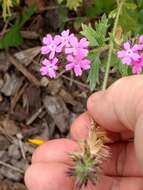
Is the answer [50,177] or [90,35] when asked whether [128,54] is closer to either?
[90,35]

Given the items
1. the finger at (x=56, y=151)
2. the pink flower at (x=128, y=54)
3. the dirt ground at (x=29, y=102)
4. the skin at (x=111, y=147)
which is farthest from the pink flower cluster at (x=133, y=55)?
the dirt ground at (x=29, y=102)

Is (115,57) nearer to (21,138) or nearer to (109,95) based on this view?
(109,95)

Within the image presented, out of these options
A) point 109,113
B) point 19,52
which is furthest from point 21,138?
point 109,113

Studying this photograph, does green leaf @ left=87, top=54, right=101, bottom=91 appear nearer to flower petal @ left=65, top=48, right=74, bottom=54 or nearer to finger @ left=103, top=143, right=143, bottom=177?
flower petal @ left=65, top=48, right=74, bottom=54

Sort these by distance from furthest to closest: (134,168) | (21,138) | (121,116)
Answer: (21,138) → (134,168) → (121,116)

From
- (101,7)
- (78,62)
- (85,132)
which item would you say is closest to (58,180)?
(85,132)

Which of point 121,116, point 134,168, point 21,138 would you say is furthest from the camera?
point 21,138

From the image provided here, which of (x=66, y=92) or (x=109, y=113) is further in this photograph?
(x=66, y=92)

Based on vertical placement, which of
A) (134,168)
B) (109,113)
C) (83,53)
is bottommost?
(134,168)

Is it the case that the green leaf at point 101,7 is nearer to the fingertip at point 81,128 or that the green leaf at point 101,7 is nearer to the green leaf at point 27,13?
the green leaf at point 27,13
